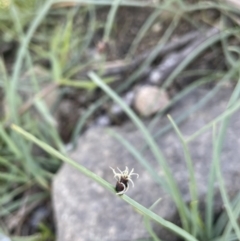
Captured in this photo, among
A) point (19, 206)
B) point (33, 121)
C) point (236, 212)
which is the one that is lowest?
point (19, 206)

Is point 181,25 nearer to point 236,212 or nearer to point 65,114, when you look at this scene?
point 65,114

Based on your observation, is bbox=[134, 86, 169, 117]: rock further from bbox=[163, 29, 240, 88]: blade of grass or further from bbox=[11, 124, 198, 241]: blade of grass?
bbox=[11, 124, 198, 241]: blade of grass

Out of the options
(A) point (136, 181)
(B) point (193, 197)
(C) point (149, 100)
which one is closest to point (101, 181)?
(B) point (193, 197)

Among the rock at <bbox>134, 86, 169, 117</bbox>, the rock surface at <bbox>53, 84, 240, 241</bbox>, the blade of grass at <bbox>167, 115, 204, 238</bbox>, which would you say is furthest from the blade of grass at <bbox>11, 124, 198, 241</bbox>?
the rock at <bbox>134, 86, 169, 117</bbox>

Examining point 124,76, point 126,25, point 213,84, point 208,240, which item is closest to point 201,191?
point 208,240

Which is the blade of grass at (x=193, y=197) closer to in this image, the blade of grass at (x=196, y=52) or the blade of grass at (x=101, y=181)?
the blade of grass at (x=101, y=181)

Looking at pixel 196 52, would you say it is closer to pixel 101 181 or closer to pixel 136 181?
pixel 136 181

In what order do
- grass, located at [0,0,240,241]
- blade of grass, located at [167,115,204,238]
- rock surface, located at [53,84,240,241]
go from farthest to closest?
grass, located at [0,0,240,241] → rock surface, located at [53,84,240,241] → blade of grass, located at [167,115,204,238]

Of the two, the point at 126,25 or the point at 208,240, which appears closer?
the point at 208,240
